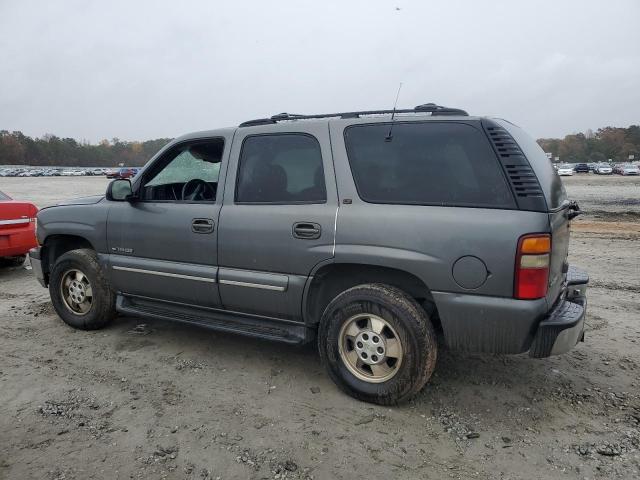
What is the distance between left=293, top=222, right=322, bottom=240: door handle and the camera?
3.39 metres

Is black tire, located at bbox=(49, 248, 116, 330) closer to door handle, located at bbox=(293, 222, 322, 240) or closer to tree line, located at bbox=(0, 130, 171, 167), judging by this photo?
door handle, located at bbox=(293, 222, 322, 240)

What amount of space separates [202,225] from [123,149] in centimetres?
13803

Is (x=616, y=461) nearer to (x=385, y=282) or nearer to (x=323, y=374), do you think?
→ (x=385, y=282)

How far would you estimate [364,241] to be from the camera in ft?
10.6

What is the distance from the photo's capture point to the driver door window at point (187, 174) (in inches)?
167

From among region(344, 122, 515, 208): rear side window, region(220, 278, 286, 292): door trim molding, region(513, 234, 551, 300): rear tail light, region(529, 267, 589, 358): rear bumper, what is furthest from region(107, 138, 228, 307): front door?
region(529, 267, 589, 358): rear bumper

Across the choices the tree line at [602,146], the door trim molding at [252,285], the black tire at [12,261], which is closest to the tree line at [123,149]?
the tree line at [602,146]

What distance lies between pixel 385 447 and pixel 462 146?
1.90 metres

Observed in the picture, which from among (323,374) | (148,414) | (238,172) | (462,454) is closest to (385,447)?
(462,454)

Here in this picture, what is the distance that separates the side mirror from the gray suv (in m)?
0.01

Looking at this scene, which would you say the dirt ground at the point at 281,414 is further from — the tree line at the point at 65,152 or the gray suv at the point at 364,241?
the tree line at the point at 65,152

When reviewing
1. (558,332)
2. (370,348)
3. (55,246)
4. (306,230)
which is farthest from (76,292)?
(558,332)

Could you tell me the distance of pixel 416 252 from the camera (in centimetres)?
308

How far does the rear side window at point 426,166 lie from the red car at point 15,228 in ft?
18.7
